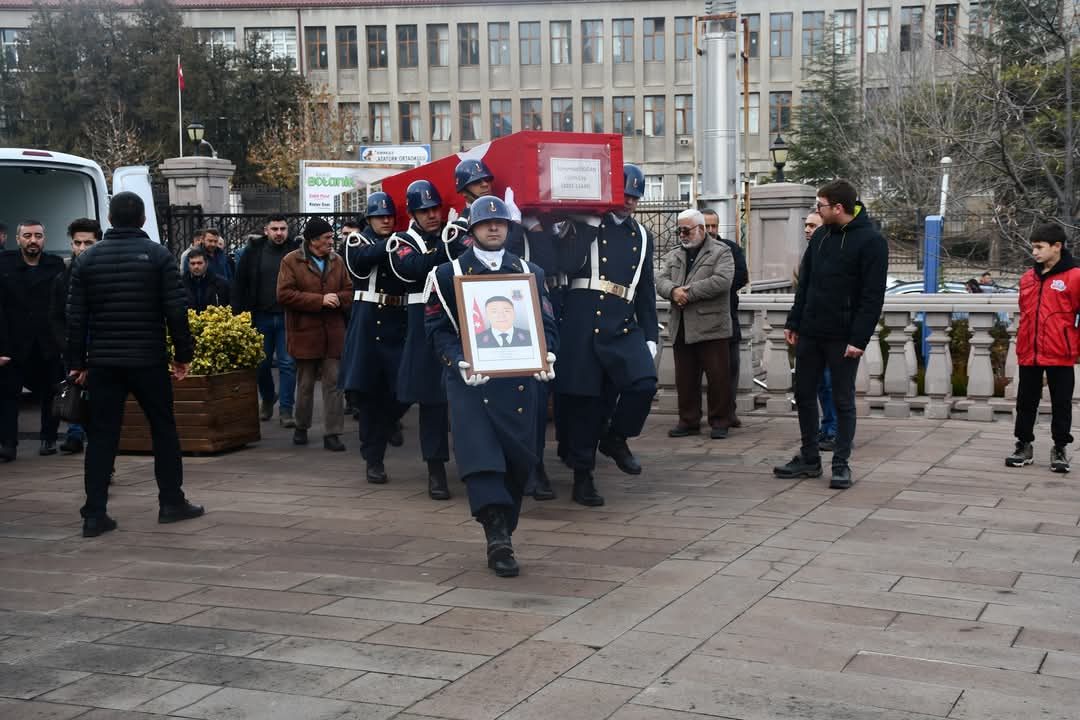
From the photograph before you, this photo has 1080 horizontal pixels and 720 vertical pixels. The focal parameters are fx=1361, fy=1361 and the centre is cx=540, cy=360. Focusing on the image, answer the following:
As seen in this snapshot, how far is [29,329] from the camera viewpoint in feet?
35.5

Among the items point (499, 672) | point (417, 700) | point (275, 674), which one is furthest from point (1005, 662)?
point (275, 674)

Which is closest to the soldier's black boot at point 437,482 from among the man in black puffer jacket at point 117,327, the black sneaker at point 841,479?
the man in black puffer jacket at point 117,327

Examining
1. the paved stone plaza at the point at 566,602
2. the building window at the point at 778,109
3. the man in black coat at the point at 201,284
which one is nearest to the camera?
the paved stone plaza at the point at 566,602

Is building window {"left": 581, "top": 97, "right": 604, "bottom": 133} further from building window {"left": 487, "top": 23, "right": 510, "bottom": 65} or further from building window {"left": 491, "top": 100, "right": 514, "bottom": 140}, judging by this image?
building window {"left": 487, "top": 23, "right": 510, "bottom": 65}

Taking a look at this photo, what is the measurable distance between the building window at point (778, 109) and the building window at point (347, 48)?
2061 centimetres

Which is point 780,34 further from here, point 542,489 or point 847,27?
point 542,489

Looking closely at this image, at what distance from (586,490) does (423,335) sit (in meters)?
1.37

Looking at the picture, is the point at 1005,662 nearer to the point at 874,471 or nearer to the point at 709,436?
the point at 874,471

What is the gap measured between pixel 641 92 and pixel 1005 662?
210ft

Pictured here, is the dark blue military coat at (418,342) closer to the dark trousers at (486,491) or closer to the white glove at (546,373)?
the white glove at (546,373)

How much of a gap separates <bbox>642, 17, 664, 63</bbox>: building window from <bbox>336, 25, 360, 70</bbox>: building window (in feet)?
47.1

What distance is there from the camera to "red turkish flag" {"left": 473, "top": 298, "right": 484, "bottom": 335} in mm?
6398

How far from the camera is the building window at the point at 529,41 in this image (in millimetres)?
66312

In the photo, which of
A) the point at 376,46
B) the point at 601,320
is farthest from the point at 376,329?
the point at 376,46
